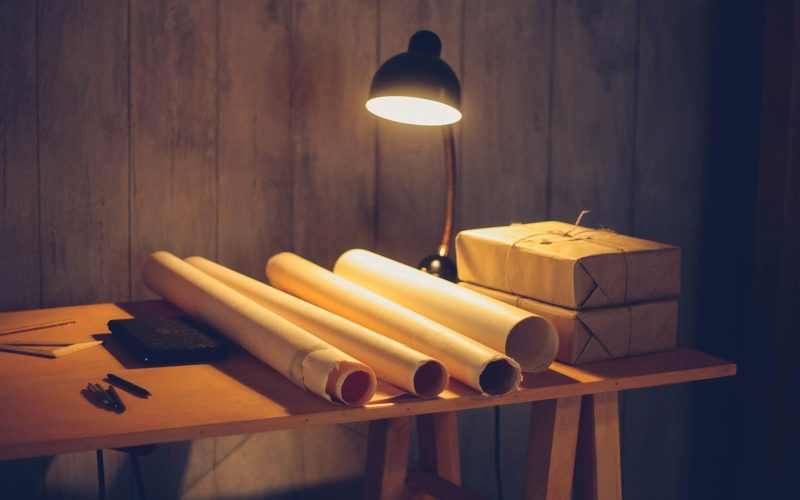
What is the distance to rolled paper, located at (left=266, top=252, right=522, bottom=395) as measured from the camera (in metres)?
1.14

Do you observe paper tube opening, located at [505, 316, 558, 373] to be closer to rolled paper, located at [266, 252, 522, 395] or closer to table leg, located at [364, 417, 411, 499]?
rolled paper, located at [266, 252, 522, 395]

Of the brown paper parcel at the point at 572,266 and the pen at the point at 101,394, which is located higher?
the brown paper parcel at the point at 572,266

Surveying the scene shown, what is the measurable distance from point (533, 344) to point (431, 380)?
196mm

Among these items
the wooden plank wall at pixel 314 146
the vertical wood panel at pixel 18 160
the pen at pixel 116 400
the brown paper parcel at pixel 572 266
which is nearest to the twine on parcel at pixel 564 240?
the brown paper parcel at pixel 572 266

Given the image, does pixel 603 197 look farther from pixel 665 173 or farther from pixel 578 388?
pixel 578 388

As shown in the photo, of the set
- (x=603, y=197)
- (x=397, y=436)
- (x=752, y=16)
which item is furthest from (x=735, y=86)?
(x=397, y=436)

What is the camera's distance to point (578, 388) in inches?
48.0

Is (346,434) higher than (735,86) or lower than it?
lower

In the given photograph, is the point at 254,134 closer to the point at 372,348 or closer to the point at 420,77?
the point at 420,77

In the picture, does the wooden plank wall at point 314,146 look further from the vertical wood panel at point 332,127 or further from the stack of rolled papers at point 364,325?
the stack of rolled papers at point 364,325

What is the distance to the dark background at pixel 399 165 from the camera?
1.67m

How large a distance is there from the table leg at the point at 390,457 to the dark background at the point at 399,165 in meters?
0.28

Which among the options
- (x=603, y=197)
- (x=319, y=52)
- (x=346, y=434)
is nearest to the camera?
(x=319, y=52)

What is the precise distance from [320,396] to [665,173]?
1.37 metres
